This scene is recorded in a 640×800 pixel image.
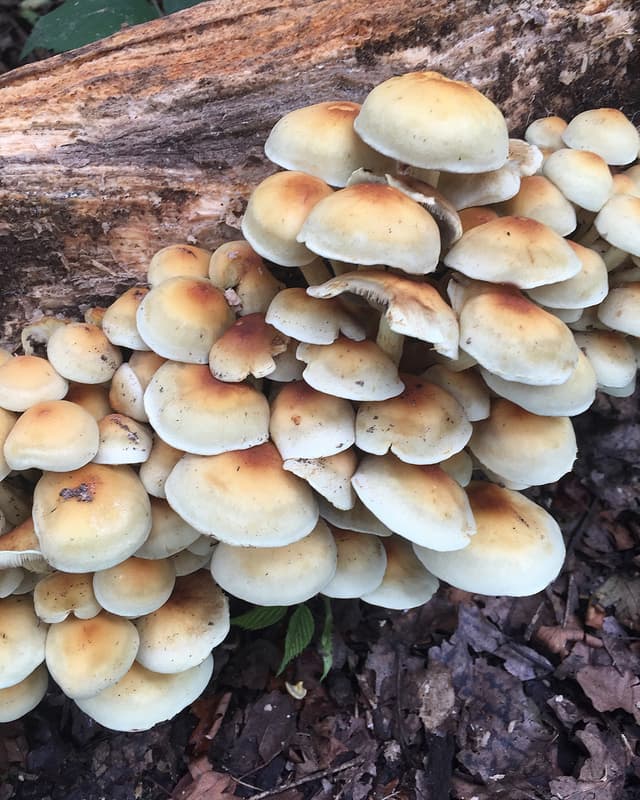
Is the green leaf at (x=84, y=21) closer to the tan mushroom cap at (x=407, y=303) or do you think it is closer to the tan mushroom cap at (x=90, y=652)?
the tan mushroom cap at (x=407, y=303)

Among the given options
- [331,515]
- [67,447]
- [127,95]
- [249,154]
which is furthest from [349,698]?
[127,95]

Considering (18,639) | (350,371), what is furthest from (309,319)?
(18,639)

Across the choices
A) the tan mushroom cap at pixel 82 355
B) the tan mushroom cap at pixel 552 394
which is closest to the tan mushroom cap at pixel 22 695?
the tan mushroom cap at pixel 82 355

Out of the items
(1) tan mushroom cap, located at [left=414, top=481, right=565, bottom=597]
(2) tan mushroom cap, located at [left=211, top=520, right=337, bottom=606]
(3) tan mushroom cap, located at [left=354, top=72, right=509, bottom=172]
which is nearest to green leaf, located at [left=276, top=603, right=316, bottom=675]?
(2) tan mushroom cap, located at [left=211, top=520, right=337, bottom=606]

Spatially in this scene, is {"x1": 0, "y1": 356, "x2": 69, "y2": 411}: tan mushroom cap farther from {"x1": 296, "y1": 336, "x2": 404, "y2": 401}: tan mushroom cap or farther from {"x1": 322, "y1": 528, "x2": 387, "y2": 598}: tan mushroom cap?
{"x1": 322, "y1": 528, "x2": 387, "y2": 598}: tan mushroom cap

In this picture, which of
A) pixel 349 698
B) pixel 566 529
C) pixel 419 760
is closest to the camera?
pixel 419 760

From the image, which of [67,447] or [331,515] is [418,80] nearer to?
[331,515]

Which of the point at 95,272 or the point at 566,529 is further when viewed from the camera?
the point at 566,529
